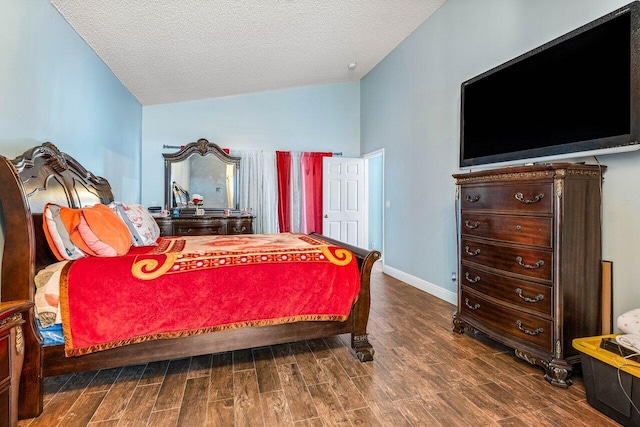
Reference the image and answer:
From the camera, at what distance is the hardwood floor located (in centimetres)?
160

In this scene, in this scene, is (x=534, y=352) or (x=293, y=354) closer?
(x=534, y=352)

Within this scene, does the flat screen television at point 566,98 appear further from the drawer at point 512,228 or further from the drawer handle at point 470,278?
the drawer handle at point 470,278

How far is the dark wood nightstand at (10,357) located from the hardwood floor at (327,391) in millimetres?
271

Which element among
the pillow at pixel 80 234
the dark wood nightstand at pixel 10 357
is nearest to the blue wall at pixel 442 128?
the pillow at pixel 80 234

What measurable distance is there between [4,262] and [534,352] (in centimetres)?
309

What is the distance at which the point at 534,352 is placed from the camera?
200 centimetres

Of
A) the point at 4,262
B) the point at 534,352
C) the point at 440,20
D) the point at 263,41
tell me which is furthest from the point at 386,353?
the point at 440,20

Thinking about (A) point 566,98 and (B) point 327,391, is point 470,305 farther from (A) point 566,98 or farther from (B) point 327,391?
(A) point 566,98

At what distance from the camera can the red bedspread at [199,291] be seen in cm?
172

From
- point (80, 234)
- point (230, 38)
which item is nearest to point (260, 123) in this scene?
point (230, 38)

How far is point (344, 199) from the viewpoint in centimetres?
557

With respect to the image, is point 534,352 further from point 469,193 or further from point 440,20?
point 440,20

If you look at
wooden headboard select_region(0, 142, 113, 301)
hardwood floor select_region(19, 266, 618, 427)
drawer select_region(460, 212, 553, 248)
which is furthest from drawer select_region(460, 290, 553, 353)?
wooden headboard select_region(0, 142, 113, 301)

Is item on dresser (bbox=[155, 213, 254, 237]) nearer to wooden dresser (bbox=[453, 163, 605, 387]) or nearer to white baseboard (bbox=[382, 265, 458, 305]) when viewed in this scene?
white baseboard (bbox=[382, 265, 458, 305])
